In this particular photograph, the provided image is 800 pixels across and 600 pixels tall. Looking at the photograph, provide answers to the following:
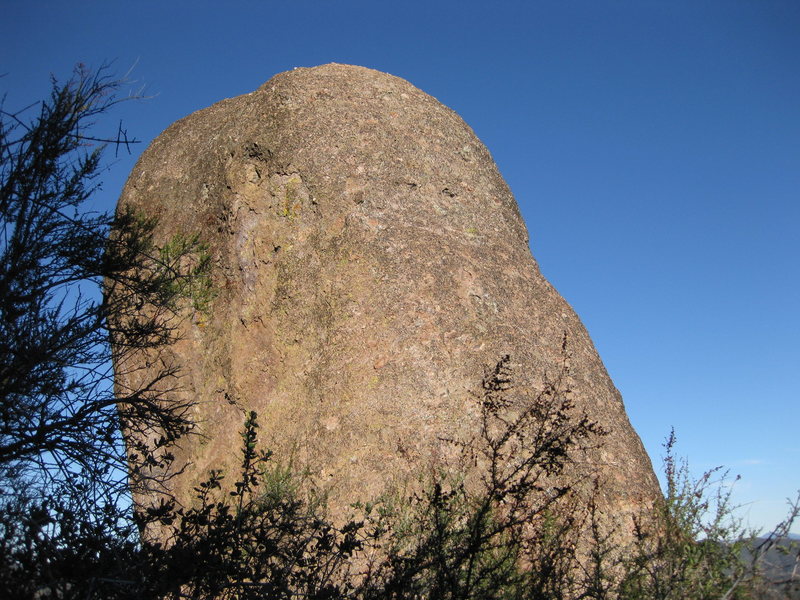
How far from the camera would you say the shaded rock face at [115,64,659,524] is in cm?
646

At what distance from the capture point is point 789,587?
2.91m

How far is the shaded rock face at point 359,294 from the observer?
6.46 meters

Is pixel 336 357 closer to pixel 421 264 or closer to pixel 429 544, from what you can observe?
pixel 421 264

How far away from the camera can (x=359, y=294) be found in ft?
23.7

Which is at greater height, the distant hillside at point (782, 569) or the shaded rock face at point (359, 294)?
the shaded rock face at point (359, 294)

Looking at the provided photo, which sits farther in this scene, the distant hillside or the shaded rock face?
the shaded rock face

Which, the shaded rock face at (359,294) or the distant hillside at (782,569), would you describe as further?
the shaded rock face at (359,294)

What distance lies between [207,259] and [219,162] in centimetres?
138

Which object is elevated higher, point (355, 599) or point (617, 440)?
point (617, 440)

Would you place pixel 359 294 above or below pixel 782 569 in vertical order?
above

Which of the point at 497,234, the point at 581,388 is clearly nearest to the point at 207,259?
the point at 497,234

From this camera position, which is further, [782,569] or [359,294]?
[359,294]

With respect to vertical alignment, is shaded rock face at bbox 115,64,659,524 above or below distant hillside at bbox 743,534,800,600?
above

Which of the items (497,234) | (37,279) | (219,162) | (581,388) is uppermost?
(219,162)
